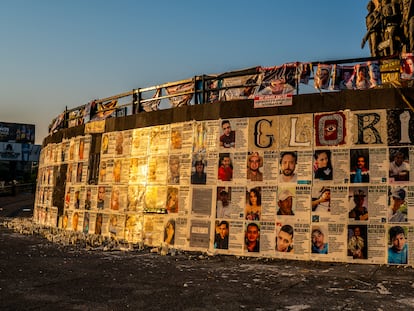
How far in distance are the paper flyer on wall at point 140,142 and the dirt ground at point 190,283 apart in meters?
3.52

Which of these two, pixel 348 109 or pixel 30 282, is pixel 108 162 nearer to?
pixel 30 282

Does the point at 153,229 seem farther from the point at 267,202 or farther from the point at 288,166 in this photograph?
the point at 288,166

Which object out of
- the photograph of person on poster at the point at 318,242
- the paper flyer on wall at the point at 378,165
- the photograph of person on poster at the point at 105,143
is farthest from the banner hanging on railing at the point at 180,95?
the paper flyer on wall at the point at 378,165

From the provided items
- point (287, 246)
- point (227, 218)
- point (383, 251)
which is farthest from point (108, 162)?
point (383, 251)

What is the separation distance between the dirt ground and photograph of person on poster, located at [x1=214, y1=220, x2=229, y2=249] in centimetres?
39

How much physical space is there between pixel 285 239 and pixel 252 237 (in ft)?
2.69

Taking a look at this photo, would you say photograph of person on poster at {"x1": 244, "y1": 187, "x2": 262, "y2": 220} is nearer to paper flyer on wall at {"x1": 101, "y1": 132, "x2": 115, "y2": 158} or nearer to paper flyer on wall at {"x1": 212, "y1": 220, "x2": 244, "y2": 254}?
paper flyer on wall at {"x1": 212, "y1": 220, "x2": 244, "y2": 254}

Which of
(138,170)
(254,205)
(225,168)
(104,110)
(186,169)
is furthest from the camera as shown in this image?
(104,110)

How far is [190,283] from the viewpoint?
22.4ft

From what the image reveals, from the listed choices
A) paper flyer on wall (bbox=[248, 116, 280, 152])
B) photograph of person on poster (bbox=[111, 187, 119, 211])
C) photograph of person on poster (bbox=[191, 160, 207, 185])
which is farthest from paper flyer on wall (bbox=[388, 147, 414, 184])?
photograph of person on poster (bbox=[111, 187, 119, 211])

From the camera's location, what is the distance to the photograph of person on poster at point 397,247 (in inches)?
339

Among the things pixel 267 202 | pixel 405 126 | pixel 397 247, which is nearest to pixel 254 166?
pixel 267 202

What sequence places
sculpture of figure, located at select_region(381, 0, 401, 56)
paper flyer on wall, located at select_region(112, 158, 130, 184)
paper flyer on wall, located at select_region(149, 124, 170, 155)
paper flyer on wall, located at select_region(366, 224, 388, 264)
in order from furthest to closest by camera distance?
1. sculpture of figure, located at select_region(381, 0, 401, 56)
2. paper flyer on wall, located at select_region(112, 158, 130, 184)
3. paper flyer on wall, located at select_region(149, 124, 170, 155)
4. paper flyer on wall, located at select_region(366, 224, 388, 264)

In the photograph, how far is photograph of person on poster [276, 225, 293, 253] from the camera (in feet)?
31.1
